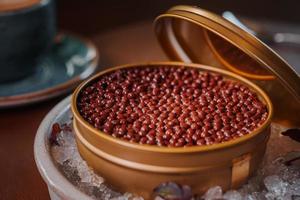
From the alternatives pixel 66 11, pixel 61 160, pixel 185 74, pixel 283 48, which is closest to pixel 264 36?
pixel 283 48

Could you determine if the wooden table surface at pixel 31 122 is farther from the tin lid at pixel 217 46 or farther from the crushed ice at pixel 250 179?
the tin lid at pixel 217 46

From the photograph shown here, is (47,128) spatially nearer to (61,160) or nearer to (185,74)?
(61,160)

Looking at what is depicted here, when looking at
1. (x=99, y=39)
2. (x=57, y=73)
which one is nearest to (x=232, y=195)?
(x=57, y=73)

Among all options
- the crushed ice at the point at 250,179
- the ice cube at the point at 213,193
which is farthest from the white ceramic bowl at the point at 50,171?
the ice cube at the point at 213,193

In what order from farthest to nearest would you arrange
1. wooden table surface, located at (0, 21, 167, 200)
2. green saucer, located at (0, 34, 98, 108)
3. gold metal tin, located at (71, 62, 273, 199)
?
green saucer, located at (0, 34, 98, 108)
wooden table surface, located at (0, 21, 167, 200)
gold metal tin, located at (71, 62, 273, 199)

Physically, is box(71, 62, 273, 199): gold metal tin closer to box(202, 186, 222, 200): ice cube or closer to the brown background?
box(202, 186, 222, 200): ice cube

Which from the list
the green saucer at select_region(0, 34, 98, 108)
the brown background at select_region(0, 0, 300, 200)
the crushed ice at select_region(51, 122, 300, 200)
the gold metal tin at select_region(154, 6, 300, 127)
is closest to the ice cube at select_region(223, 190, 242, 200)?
the crushed ice at select_region(51, 122, 300, 200)
